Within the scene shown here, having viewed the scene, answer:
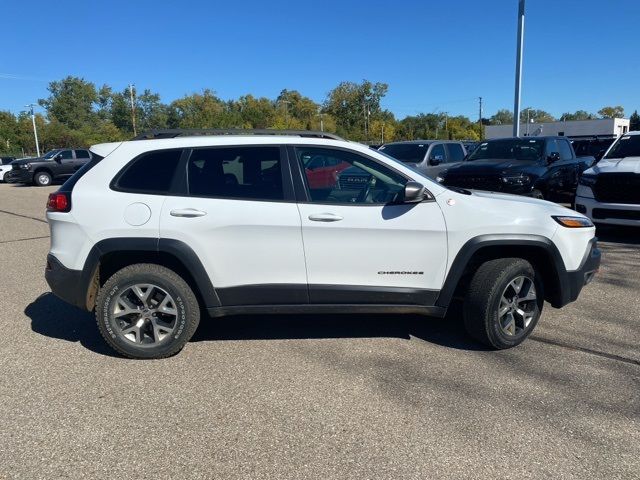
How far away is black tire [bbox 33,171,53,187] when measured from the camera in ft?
77.1

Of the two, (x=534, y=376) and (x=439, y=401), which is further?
(x=534, y=376)

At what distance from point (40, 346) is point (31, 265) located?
3.44 metres

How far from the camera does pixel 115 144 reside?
4098mm

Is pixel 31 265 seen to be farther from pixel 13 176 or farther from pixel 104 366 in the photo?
pixel 13 176

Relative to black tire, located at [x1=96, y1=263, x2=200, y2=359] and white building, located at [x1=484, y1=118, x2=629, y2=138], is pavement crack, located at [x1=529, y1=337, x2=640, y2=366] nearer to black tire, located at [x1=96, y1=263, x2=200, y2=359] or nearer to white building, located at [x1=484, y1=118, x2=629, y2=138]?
black tire, located at [x1=96, y1=263, x2=200, y2=359]

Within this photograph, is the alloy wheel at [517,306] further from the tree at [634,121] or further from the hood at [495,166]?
the tree at [634,121]

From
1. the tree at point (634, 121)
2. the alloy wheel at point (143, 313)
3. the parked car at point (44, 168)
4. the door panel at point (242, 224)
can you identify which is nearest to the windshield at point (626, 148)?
the door panel at point (242, 224)

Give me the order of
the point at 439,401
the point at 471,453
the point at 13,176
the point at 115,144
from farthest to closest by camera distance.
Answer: the point at 13,176, the point at 115,144, the point at 439,401, the point at 471,453

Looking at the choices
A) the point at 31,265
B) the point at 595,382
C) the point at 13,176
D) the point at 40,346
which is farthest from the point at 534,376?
the point at 13,176

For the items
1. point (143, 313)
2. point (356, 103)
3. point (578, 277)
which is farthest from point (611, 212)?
point (356, 103)

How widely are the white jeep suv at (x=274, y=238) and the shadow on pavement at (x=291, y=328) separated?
0.49 m

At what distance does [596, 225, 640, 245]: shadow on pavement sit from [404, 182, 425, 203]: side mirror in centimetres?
584

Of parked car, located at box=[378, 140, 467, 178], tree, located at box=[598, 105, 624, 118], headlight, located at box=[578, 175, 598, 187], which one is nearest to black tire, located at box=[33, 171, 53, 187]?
parked car, located at box=[378, 140, 467, 178]

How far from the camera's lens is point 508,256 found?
410 centimetres
